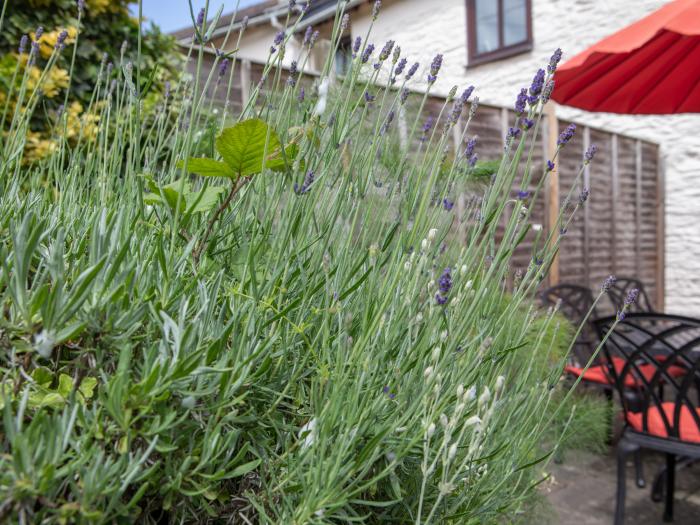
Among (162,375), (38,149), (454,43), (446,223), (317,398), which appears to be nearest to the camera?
(162,375)

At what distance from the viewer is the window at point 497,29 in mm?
8148

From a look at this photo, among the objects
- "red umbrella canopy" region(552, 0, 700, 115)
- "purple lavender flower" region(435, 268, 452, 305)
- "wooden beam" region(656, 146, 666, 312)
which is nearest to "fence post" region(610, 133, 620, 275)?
"wooden beam" region(656, 146, 666, 312)

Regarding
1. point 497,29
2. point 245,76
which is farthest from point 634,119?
point 245,76

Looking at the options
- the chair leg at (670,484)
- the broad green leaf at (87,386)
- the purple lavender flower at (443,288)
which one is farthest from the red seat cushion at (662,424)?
the broad green leaf at (87,386)

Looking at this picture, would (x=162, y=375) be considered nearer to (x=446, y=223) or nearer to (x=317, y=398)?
(x=317, y=398)

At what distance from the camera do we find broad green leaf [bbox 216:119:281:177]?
2.13ft

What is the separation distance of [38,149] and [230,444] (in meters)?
2.46

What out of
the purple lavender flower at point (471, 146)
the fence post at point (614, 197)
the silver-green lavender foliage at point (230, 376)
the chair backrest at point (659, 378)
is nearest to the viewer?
the silver-green lavender foliage at point (230, 376)

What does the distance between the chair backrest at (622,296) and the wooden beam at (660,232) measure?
1379 mm

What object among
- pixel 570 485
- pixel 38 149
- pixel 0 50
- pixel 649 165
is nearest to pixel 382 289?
pixel 38 149

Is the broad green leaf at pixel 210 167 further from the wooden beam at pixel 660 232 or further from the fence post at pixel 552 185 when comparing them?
the wooden beam at pixel 660 232

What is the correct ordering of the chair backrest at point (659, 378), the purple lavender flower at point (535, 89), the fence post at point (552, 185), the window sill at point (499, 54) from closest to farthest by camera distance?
the purple lavender flower at point (535, 89) → the chair backrest at point (659, 378) → the fence post at point (552, 185) → the window sill at point (499, 54)

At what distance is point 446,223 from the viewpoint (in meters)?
0.97

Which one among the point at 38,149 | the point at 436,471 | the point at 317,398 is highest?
the point at 38,149
